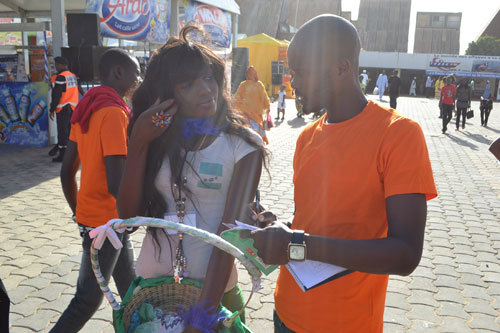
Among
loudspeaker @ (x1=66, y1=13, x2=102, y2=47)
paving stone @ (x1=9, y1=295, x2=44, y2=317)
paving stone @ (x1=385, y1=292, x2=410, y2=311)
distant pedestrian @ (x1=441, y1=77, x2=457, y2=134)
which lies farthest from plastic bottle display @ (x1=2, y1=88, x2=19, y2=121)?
distant pedestrian @ (x1=441, y1=77, x2=457, y2=134)

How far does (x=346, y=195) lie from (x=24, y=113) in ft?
36.6

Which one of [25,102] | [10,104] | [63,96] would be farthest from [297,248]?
[10,104]

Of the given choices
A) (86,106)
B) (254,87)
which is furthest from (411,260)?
(254,87)

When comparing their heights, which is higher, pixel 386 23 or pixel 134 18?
pixel 386 23

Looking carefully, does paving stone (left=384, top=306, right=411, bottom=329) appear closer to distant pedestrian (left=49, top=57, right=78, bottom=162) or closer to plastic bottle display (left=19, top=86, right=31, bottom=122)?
distant pedestrian (left=49, top=57, right=78, bottom=162)

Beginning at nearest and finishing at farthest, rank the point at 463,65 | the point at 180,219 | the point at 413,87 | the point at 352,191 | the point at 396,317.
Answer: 1. the point at 352,191
2. the point at 180,219
3. the point at 396,317
4. the point at 413,87
5. the point at 463,65

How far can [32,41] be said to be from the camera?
1397 centimetres

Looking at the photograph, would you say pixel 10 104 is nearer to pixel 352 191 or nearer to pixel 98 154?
pixel 98 154

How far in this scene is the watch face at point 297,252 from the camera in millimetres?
1271

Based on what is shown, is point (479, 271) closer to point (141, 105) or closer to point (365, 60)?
point (141, 105)

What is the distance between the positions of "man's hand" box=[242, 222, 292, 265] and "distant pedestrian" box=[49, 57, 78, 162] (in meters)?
8.45

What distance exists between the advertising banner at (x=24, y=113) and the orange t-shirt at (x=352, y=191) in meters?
10.5

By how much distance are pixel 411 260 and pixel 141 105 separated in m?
1.27

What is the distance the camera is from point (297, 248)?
1.27 meters
